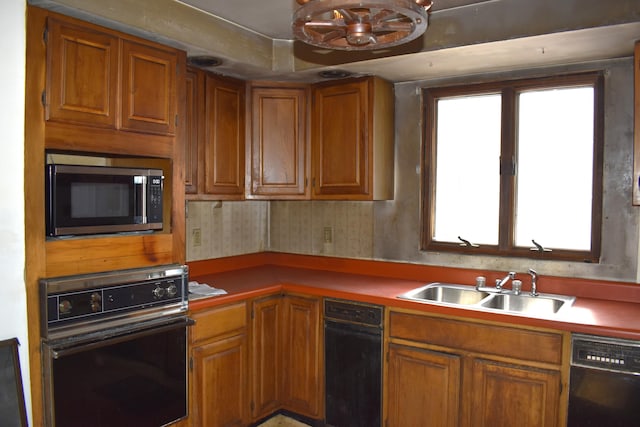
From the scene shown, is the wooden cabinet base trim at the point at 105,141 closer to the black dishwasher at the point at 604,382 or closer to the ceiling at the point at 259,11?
the ceiling at the point at 259,11

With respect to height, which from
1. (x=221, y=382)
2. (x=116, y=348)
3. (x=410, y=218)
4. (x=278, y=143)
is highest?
(x=278, y=143)

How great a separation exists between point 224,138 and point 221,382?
142 centimetres

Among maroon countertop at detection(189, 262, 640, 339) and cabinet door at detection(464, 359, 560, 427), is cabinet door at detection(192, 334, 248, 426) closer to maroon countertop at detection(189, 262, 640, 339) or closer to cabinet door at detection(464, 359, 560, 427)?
maroon countertop at detection(189, 262, 640, 339)

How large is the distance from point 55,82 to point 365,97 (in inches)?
67.9

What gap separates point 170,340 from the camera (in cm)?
244

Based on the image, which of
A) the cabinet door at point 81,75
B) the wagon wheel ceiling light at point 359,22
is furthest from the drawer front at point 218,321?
the wagon wheel ceiling light at point 359,22

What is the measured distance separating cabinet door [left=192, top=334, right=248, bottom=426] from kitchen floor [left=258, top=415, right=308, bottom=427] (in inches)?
8.5

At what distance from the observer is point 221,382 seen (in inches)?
107

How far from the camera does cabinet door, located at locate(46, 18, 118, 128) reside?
6.72ft

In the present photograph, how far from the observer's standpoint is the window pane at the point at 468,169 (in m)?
3.07

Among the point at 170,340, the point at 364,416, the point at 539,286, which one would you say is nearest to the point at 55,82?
the point at 170,340

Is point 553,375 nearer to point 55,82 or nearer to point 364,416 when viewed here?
point 364,416

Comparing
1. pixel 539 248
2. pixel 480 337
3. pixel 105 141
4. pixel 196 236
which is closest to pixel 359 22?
pixel 105 141

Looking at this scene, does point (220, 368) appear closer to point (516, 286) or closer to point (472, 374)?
point (472, 374)
